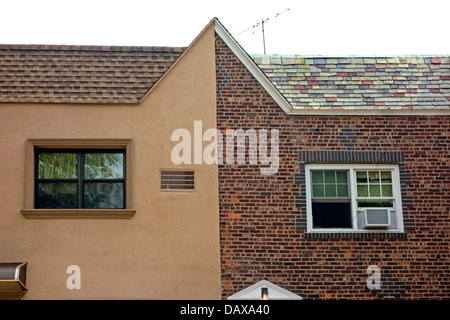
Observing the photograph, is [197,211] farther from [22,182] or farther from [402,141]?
[402,141]

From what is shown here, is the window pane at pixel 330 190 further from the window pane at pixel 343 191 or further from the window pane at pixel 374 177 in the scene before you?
A: the window pane at pixel 374 177

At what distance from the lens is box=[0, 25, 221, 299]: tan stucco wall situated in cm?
1358

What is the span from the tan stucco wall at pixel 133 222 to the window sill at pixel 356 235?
73.8 inches

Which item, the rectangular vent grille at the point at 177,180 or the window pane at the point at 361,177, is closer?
the rectangular vent grille at the point at 177,180

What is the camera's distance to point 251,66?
48.3ft

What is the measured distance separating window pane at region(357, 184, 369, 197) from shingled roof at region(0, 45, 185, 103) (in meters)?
4.47

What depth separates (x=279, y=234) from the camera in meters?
14.0

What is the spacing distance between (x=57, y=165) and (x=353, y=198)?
5.74 m

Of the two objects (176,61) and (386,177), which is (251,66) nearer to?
(176,61)

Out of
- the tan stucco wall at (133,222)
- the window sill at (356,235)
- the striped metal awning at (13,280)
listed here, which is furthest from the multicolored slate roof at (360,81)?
the striped metal awning at (13,280)

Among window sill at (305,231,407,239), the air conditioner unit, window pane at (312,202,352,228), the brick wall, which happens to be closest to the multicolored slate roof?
the brick wall

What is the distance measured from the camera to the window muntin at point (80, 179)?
1412 centimetres

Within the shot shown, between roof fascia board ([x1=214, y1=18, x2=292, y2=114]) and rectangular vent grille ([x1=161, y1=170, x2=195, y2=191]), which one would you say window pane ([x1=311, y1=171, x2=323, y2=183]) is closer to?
roof fascia board ([x1=214, y1=18, x2=292, y2=114])
